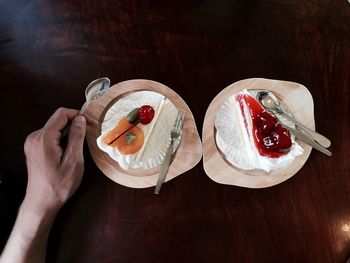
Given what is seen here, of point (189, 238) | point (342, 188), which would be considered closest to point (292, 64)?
point (342, 188)

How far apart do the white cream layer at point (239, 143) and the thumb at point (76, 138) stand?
0.37 meters

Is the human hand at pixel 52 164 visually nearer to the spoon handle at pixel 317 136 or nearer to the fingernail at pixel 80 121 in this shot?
the fingernail at pixel 80 121

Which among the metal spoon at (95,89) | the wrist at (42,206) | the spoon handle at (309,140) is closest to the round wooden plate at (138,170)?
the metal spoon at (95,89)

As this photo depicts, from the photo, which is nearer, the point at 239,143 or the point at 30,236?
the point at 30,236

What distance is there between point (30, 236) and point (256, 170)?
0.60 metres

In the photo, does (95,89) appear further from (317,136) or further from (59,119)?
(317,136)

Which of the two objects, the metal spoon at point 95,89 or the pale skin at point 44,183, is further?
the metal spoon at point 95,89

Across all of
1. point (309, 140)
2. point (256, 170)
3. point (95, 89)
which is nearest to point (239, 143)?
point (256, 170)

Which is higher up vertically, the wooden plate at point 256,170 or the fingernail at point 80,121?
the fingernail at point 80,121

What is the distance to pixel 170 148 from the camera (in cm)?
88

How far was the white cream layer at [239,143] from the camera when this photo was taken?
0.87 m

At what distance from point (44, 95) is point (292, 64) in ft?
2.44

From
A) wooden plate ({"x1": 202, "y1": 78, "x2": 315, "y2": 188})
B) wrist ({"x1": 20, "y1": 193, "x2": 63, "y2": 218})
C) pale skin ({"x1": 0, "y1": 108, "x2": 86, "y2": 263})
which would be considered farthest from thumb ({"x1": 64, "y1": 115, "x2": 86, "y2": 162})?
wooden plate ({"x1": 202, "y1": 78, "x2": 315, "y2": 188})

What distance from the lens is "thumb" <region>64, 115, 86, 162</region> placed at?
0.85 m
